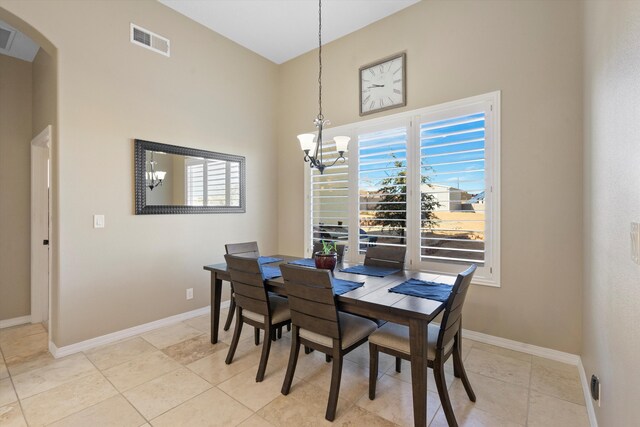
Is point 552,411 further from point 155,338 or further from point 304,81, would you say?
point 304,81

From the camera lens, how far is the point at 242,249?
339cm

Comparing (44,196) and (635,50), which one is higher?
(635,50)

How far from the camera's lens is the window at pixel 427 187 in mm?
2939

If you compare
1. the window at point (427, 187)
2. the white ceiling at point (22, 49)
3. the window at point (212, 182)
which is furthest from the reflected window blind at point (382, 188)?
the white ceiling at point (22, 49)

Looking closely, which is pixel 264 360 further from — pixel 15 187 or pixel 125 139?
pixel 15 187

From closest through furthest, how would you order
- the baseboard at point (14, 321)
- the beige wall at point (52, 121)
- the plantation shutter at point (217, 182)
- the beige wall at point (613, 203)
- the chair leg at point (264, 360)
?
the beige wall at point (613, 203), the chair leg at point (264, 360), the beige wall at point (52, 121), the baseboard at point (14, 321), the plantation shutter at point (217, 182)

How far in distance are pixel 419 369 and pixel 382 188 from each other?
89.2 inches

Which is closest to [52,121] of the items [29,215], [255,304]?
[29,215]

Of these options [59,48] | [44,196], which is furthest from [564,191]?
[44,196]

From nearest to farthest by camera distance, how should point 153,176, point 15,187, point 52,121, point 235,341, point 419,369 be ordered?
point 419,369 → point 235,341 → point 52,121 → point 153,176 → point 15,187

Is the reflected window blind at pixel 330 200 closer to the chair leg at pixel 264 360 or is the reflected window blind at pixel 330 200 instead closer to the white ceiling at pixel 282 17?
the white ceiling at pixel 282 17

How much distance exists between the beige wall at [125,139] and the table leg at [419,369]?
2.95 m

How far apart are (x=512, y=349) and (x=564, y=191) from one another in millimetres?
1521

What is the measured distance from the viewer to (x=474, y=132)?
2.99 meters
